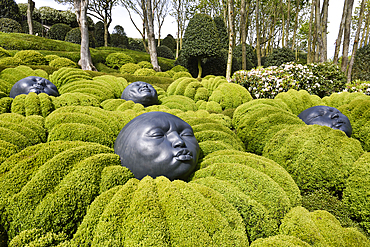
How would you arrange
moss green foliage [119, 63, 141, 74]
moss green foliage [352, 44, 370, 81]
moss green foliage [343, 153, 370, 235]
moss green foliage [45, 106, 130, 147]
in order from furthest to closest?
moss green foliage [352, 44, 370, 81] → moss green foliage [119, 63, 141, 74] → moss green foliage [45, 106, 130, 147] → moss green foliage [343, 153, 370, 235]

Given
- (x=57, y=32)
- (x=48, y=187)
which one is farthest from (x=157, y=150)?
(x=57, y=32)

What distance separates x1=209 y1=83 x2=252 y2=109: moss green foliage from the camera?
766 centimetres

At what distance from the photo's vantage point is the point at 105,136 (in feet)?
10.6

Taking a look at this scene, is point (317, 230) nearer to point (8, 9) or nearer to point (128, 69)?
point (128, 69)

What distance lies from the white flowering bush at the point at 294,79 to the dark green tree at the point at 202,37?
22.6ft

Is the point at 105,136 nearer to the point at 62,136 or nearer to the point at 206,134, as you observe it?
the point at 62,136

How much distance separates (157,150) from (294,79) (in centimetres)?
867

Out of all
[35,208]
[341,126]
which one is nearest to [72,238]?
[35,208]

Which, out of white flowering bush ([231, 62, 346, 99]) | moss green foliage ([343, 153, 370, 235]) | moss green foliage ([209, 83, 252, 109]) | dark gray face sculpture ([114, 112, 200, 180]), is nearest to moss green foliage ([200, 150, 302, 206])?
dark gray face sculpture ([114, 112, 200, 180])

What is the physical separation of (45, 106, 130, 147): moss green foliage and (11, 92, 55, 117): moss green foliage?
646 millimetres

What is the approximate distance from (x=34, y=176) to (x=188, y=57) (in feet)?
53.1

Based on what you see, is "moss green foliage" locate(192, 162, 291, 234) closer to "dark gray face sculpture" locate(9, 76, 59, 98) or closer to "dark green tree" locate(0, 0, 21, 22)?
"dark gray face sculpture" locate(9, 76, 59, 98)

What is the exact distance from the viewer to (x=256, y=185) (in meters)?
2.49

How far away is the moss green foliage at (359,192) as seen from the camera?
285 centimetres
